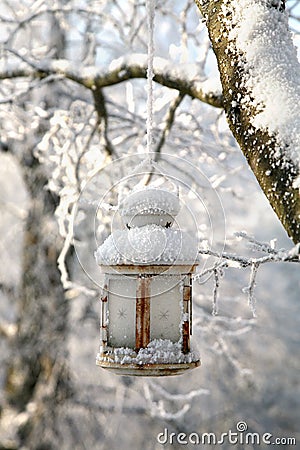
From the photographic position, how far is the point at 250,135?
1387 mm

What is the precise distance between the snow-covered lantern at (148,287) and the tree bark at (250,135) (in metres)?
0.50

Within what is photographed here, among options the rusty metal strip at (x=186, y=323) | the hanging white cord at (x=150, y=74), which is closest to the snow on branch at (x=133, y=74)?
the hanging white cord at (x=150, y=74)

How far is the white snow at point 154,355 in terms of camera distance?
6.10 ft

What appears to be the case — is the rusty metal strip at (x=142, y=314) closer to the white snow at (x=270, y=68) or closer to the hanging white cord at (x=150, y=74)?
the hanging white cord at (x=150, y=74)

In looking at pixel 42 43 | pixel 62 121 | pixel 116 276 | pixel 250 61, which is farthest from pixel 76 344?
pixel 250 61

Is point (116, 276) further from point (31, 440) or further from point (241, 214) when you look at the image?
point (241, 214)

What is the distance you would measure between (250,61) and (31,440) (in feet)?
18.6

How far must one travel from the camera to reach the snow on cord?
185 centimetres

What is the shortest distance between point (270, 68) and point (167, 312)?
871 mm

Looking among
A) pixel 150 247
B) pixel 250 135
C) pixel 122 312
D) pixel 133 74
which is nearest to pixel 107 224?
pixel 133 74

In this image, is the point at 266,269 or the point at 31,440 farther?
the point at 266,269

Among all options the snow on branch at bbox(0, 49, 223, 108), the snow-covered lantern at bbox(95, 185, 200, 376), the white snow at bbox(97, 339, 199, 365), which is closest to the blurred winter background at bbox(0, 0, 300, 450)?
the snow on branch at bbox(0, 49, 223, 108)

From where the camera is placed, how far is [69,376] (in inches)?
255

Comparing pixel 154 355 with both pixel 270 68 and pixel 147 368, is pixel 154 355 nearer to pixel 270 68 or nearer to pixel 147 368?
pixel 147 368
